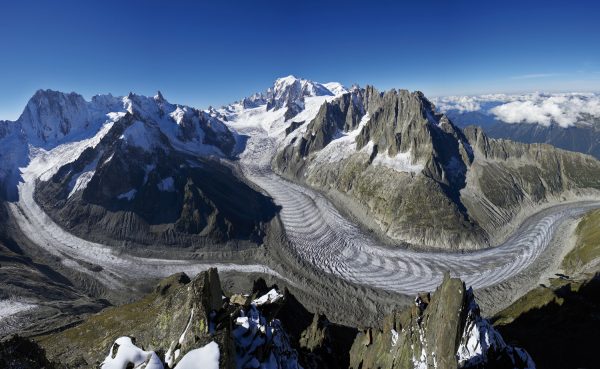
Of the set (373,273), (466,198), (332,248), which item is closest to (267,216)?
(332,248)

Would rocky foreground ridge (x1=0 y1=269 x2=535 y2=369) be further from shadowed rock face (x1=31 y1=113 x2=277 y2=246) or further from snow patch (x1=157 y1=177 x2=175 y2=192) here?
Result: snow patch (x1=157 y1=177 x2=175 y2=192)

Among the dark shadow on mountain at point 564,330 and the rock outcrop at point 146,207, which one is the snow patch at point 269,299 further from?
the rock outcrop at point 146,207

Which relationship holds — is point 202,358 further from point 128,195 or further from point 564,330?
point 128,195

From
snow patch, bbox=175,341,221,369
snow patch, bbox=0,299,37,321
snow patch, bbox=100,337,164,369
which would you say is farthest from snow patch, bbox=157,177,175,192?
snow patch, bbox=175,341,221,369

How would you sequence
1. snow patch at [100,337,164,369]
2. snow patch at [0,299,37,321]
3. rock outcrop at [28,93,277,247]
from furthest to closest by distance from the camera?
rock outcrop at [28,93,277,247] → snow patch at [0,299,37,321] → snow patch at [100,337,164,369]

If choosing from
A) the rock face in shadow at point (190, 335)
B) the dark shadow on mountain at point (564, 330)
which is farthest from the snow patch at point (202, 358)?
the dark shadow on mountain at point (564, 330)

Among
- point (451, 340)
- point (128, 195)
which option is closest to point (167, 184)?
point (128, 195)

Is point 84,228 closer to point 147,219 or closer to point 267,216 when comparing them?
point 147,219
